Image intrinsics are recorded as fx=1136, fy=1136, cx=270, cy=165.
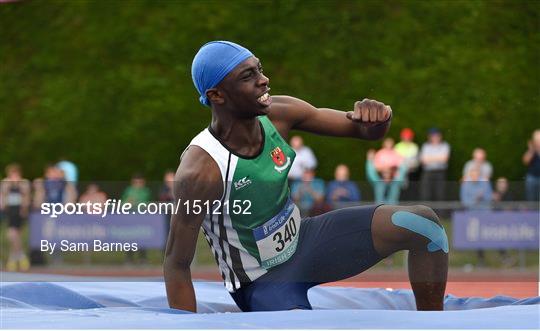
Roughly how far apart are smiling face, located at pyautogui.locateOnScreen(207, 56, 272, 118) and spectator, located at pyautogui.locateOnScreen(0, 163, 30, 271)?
231 cm

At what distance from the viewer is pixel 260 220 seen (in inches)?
121

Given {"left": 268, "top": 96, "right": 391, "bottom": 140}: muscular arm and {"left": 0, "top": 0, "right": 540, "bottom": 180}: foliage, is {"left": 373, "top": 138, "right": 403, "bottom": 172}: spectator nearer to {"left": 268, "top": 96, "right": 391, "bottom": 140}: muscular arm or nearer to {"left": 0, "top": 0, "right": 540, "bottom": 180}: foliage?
{"left": 0, "top": 0, "right": 540, "bottom": 180}: foliage

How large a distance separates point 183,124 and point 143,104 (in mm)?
705

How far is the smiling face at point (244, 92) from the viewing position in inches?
118

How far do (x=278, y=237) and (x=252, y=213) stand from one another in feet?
0.35

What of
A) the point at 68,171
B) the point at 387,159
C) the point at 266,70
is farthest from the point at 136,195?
the point at 266,70

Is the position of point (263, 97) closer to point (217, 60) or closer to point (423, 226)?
point (217, 60)

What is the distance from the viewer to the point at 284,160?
10.2 ft

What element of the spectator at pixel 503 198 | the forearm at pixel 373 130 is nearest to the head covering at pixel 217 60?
the forearm at pixel 373 130

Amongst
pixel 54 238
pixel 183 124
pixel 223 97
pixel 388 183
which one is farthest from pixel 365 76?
pixel 223 97

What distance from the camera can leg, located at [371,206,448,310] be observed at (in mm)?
3004

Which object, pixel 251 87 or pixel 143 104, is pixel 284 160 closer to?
pixel 251 87

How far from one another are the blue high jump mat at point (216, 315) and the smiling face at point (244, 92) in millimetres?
556

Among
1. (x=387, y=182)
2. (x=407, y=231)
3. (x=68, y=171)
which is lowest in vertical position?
(x=68, y=171)
